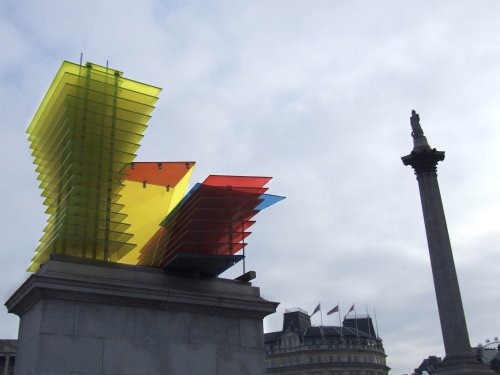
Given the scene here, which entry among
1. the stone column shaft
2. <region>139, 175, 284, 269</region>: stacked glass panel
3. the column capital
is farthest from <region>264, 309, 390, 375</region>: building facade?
<region>139, 175, 284, 269</region>: stacked glass panel

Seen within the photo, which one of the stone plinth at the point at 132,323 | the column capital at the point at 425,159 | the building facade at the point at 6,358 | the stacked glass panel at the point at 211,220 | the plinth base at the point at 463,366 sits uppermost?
the column capital at the point at 425,159

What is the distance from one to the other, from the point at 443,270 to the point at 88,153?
1390 inches

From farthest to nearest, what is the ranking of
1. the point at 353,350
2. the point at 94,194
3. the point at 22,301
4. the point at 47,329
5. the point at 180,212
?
the point at 353,350 → the point at 180,212 → the point at 94,194 → the point at 22,301 → the point at 47,329

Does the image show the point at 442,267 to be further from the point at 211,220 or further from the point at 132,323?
the point at 132,323

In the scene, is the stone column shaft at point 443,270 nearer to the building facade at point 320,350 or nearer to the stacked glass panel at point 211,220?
the stacked glass panel at point 211,220

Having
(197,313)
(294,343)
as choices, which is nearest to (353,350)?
(294,343)

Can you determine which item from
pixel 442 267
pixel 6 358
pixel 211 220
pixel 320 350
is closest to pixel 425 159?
pixel 442 267

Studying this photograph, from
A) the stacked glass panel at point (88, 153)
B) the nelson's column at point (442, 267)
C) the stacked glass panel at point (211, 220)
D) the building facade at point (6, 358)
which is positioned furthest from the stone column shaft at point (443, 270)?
the building facade at point (6, 358)

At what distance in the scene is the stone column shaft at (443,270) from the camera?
4041 centimetres

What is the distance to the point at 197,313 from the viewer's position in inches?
507

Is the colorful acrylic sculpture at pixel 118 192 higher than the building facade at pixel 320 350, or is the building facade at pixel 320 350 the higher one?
the building facade at pixel 320 350

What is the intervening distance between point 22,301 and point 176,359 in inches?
139

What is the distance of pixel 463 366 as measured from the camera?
126 ft

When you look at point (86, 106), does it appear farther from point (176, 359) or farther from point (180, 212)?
point (176, 359)
